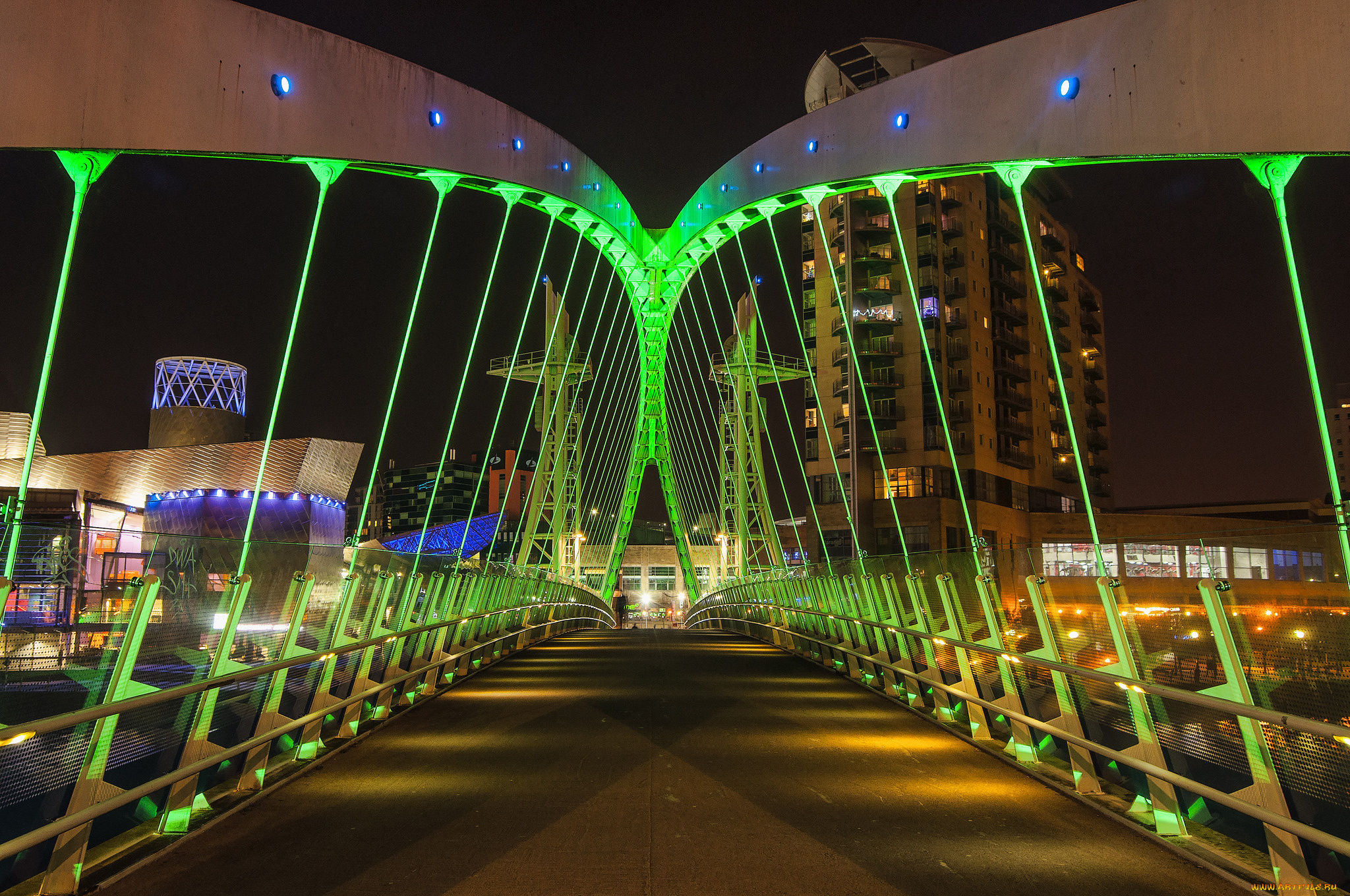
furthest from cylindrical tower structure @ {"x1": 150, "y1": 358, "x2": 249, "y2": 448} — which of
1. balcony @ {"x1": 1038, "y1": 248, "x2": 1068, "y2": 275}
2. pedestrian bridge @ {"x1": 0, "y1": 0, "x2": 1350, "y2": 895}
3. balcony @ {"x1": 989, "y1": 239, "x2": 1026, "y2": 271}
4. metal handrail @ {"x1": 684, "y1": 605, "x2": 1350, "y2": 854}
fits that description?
metal handrail @ {"x1": 684, "y1": 605, "x2": 1350, "y2": 854}

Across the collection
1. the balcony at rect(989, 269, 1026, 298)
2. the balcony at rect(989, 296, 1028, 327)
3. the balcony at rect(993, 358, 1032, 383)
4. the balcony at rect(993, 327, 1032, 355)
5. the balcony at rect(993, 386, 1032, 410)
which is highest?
the balcony at rect(989, 269, 1026, 298)

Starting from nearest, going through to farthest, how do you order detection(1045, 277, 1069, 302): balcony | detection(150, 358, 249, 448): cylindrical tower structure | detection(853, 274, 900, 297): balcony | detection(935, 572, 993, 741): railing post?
detection(935, 572, 993, 741): railing post, detection(853, 274, 900, 297): balcony, detection(150, 358, 249, 448): cylindrical tower structure, detection(1045, 277, 1069, 302): balcony

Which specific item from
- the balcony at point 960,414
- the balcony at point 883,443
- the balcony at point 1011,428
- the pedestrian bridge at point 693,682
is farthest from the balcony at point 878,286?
the pedestrian bridge at point 693,682

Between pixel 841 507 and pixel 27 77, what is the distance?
5064 centimetres

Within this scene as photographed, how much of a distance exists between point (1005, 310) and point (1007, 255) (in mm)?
3309

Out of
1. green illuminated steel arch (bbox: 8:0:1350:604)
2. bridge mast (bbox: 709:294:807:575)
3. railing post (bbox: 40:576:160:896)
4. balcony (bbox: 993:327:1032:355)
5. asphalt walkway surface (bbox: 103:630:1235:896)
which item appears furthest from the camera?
balcony (bbox: 993:327:1032:355)

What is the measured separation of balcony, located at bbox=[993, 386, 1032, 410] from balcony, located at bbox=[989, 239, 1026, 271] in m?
7.70

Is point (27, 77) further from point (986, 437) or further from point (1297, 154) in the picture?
point (986, 437)

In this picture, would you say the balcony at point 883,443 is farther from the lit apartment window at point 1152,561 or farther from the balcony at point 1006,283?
the lit apartment window at point 1152,561

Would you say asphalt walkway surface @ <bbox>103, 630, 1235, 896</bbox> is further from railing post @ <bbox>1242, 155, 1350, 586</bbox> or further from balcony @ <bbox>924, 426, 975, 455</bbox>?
balcony @ <bbox>924, 426, 975, 455</bbox>

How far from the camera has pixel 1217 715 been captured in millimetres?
5586

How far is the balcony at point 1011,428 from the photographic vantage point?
6347 cm

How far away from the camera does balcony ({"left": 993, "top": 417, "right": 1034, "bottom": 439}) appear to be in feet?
208

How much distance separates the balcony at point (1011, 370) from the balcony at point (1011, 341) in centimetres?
79
